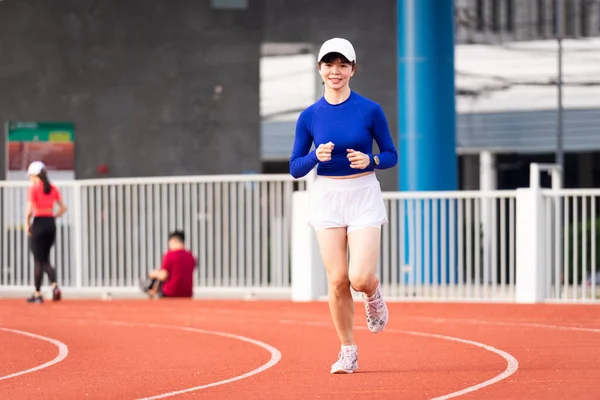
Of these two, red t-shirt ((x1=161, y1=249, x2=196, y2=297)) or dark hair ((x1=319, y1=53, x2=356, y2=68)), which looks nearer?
dark hair ((x1=319, y1=53, x2=356, y2=68))

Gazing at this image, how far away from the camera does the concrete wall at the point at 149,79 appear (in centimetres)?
3059

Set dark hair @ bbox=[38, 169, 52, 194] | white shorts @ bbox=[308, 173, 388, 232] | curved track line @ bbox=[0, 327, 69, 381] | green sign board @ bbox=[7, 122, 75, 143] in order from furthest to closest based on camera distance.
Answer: green sign board @ bbox=[7, 122, 75, 143] < dark hair @ bbox=[38, 169, 52, 194] < curved track line @ bbox=[0, 327, 69, 381] < white shorts @ bbox=[308, 173, 388, 232]

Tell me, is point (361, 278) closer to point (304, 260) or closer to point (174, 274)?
point (304, 260)

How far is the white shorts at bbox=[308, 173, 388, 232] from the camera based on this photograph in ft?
32.5

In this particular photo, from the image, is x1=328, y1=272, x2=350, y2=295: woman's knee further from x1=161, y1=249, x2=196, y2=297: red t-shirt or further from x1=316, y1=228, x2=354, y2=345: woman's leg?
x1=161, y1=249, x2=196, y2=297: red t-shirt

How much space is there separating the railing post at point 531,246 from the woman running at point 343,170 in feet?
30.1

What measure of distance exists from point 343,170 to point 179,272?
1109cm

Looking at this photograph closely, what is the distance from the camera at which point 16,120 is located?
30.3 meters

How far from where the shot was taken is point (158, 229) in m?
21.6

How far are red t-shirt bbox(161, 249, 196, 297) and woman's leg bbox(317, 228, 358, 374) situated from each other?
34.4ft

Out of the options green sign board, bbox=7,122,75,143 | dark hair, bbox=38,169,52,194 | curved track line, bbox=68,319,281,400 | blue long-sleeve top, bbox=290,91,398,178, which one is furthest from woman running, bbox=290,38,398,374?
green sign board, bbox=7,122,75,143

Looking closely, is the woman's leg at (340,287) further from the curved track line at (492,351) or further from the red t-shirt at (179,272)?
the red t-shirt at (179,272)

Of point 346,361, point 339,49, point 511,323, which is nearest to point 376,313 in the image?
point 346,361

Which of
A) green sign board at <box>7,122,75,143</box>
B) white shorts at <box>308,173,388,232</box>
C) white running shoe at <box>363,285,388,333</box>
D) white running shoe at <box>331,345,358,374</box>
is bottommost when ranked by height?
white running shoe at <box>331,345,358,374</box>
